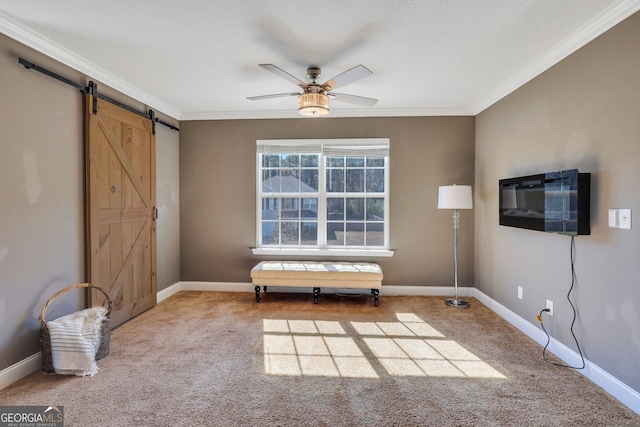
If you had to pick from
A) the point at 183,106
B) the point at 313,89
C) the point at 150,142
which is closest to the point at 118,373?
the point at 150,142

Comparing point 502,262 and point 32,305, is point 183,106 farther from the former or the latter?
point 502,262

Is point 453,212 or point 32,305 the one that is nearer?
point 32,305

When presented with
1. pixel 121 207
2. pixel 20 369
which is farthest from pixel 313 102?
pixel 20 369

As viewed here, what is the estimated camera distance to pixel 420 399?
2.06 metres

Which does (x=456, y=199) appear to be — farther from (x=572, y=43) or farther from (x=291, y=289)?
(x=291, y=289)

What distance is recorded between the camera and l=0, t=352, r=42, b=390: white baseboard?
86.3 inches

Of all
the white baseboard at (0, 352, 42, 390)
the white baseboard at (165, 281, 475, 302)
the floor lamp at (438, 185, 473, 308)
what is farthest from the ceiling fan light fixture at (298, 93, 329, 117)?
the white baseboard at (0, 352, 42, 390)

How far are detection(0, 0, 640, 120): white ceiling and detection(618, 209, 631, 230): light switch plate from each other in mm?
1246

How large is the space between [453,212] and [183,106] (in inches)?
154

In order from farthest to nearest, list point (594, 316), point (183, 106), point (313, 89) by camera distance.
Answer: point (183, 106) < point (313, 89) < point (594, 316)

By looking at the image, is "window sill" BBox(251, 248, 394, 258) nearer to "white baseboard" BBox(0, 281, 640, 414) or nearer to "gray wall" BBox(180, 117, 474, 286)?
"gray wall" BBox(180, 117, 474, 286)

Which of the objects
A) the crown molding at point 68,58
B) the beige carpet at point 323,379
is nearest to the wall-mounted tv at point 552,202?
the beige carpet at point 323,379

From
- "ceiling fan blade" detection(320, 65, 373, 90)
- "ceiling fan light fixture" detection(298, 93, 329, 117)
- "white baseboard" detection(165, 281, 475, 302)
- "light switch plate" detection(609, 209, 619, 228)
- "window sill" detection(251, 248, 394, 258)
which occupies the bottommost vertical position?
"white baseboard" detection(165, 281, 475, 302)

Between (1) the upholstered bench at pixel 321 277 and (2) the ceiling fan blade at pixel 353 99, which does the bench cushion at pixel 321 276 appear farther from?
(2) the ceiling fan blade at pixel 353 99
